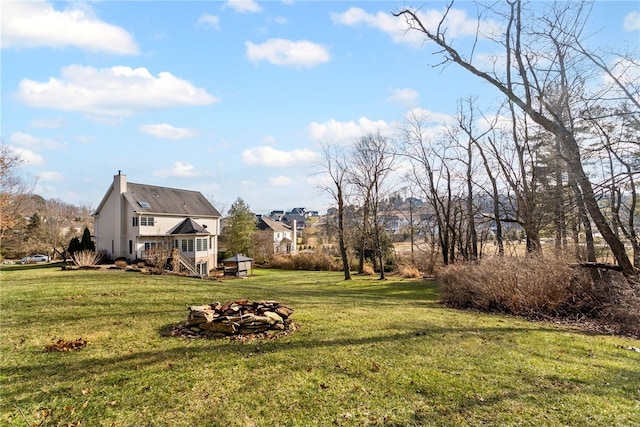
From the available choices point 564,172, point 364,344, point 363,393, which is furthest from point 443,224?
point 363,393

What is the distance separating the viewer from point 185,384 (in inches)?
162

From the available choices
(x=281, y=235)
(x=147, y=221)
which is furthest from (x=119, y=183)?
(x=281, y=235)

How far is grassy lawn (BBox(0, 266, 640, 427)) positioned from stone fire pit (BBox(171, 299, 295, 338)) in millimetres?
365

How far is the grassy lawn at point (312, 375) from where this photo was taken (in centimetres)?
359

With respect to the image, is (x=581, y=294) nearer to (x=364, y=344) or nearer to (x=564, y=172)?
(x=564, y=172)

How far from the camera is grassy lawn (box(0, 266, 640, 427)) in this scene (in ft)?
11.8

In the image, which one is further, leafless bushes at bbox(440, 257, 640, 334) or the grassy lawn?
leafless bushes at bbox(440, 257, 640, 334)

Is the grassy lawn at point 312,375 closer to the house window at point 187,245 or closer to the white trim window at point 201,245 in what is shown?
the house window at point 187,245

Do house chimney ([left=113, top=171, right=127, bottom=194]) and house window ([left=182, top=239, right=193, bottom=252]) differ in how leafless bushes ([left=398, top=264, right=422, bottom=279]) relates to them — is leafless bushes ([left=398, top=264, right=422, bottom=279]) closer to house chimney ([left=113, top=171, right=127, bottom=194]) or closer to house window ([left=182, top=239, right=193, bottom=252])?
house window ([left=182, top=239, right=193, bottom=252])

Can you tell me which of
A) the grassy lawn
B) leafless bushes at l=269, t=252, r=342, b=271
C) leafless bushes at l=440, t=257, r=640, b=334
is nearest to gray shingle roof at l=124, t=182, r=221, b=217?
leafless bushes at l=269, t=252, r=342, b=271

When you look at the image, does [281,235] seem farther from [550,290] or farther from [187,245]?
[550,290]

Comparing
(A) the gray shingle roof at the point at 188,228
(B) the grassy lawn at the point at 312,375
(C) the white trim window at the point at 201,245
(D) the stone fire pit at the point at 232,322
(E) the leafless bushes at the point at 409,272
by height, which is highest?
(A) the gray shingle roof at the point at 188,228

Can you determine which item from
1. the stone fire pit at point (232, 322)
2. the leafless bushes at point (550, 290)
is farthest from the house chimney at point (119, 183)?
the leafless bushes at point (550, 290)

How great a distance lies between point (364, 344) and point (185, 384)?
2.90m
